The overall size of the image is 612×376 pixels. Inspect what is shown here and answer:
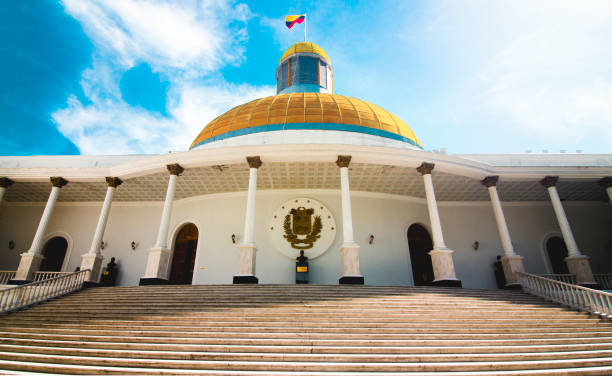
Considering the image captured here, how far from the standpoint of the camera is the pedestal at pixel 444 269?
10.4 m

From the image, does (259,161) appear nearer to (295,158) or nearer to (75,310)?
(295,158)

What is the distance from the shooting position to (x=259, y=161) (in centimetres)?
1164

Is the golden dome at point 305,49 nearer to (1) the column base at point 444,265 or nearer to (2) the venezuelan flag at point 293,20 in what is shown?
(2) the venezuelan flag at point 293,20

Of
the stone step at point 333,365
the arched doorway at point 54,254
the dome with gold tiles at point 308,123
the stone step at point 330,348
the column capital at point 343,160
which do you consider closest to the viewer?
the stone step at point 333,365

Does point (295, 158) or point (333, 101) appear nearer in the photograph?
point (295, 158)

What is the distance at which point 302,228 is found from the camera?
14.1 m

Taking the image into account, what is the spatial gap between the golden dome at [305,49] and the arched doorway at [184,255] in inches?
612

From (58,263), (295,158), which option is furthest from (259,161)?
(58,263)

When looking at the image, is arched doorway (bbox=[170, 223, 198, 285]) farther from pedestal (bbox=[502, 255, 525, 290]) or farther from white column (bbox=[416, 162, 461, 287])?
pedestal (bbox=[502, 255, 525, 290])

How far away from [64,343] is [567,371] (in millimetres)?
8123

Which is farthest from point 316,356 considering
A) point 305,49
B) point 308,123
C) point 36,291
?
point 305,49

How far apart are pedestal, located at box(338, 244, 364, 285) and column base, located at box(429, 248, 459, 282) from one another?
275cm

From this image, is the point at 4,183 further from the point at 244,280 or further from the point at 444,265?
the point at 444,265

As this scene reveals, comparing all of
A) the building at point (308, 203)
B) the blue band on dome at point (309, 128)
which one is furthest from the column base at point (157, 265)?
the blue band on dome at point (309, 128)
